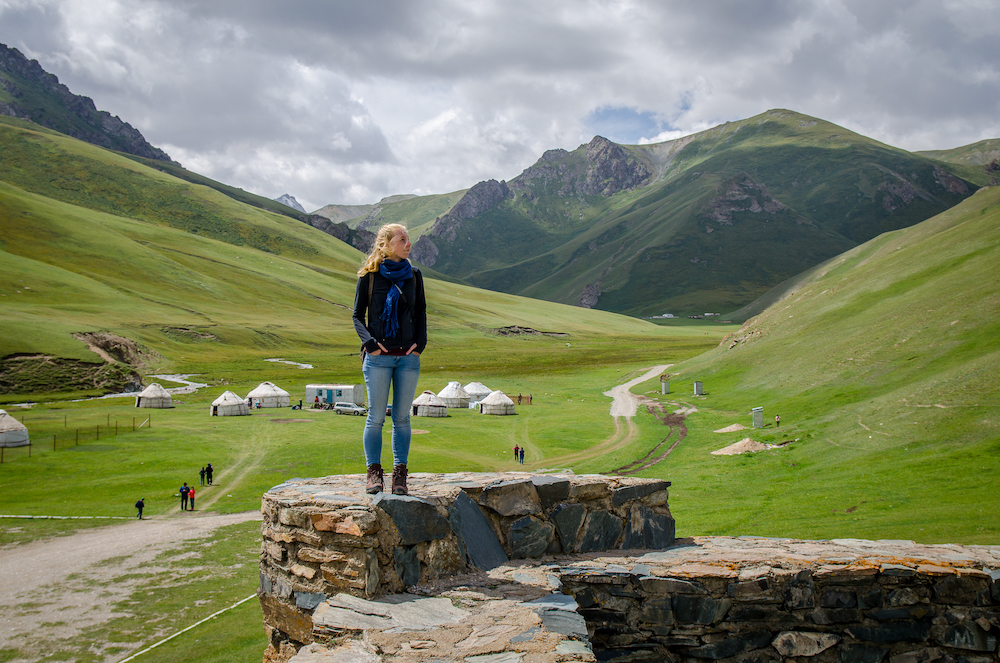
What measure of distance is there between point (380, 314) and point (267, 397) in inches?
2790

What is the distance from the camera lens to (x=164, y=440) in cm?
5059

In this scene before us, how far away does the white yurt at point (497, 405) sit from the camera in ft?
235

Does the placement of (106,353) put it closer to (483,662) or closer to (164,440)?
(164,440)

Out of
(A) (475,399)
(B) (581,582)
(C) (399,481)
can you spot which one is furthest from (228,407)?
(B) (581,582)

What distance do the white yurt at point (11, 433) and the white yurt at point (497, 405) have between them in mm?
44114

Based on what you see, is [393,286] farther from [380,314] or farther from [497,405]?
[497,405]

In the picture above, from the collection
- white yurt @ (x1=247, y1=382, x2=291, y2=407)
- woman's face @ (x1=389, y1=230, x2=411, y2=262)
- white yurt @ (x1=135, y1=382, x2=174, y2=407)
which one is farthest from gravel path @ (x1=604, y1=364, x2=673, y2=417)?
woman's face @ (x1=389, y1=230, x2=411, y2=262)

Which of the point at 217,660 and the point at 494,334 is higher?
the point at 494,334

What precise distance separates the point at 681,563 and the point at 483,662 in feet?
16.7

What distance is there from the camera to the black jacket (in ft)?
27.3

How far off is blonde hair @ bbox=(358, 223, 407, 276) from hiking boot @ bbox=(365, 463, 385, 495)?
2.78 metres

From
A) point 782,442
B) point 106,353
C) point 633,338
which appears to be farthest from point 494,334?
point 782,442

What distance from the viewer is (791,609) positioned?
29.8 ft

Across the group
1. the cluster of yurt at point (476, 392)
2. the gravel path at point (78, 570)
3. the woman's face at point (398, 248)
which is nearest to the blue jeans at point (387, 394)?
the woman's face at point (398, 248)
